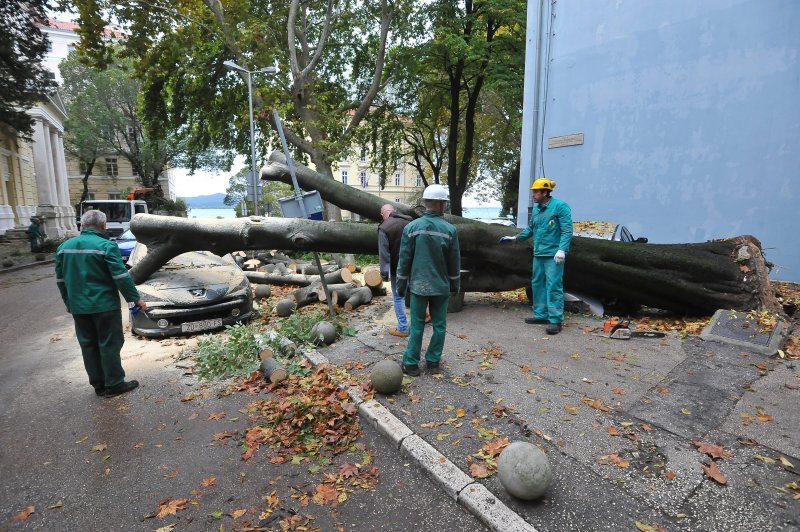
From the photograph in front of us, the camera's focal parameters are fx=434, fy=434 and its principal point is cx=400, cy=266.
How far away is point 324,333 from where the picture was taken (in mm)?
5672

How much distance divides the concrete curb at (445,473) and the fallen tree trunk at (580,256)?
130 inches

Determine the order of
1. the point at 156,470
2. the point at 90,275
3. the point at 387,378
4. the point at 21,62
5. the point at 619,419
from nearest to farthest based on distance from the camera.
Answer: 1. the point at 156,470
2. the point at 619,419
3. the point at 387,378
4. the point at 90,275
5. the point at 21,62

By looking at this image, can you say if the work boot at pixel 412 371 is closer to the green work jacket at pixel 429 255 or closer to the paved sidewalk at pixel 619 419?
the paved sidewalk at pixel 619 419

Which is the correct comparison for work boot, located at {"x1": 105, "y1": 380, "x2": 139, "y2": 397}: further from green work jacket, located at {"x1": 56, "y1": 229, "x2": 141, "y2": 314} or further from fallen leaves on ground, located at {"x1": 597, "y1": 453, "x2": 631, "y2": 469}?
fallen leaves on ground, located at {"x1": 597, "y1": 453, "x2": 631, "y2": 469}

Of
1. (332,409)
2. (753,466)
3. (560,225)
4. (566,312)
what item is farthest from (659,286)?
(332,409)

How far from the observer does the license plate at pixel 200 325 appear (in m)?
6.43

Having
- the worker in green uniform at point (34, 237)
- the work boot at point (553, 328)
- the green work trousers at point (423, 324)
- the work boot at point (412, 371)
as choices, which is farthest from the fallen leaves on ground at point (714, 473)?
the worker in green uniform at point (34, 237)

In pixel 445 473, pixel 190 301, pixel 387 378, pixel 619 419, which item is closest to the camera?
pixel 445 473

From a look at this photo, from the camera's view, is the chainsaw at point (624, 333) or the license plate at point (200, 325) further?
the license plate at point (200, 325)

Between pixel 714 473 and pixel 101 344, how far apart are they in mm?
5378

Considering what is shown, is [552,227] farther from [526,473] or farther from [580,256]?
[526,473]

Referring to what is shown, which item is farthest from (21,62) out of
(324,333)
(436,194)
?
(436,194)

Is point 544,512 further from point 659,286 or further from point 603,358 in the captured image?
point 659,286

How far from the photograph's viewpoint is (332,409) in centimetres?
388
